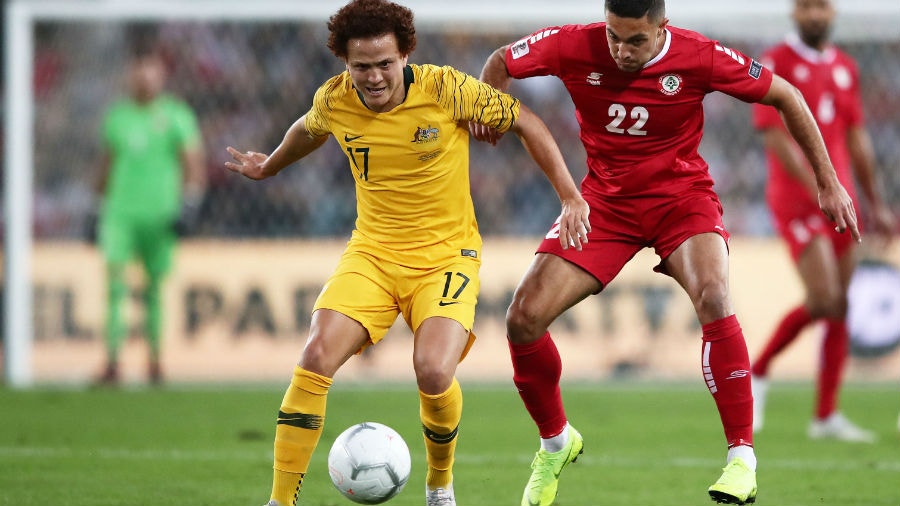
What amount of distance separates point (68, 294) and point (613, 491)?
6356mm

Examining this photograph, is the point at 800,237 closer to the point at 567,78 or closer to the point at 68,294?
the point at 567,78

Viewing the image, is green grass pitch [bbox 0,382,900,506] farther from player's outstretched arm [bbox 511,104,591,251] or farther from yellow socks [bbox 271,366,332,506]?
player's outstretched arm [bbox 511,104,591,251]

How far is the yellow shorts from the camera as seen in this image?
16.0ft

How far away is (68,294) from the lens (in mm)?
10766

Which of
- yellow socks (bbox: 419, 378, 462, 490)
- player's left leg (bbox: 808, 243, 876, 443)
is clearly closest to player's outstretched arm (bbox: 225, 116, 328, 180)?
yellow socks (bbox: 419, 378, 462, 490)

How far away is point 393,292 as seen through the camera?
5016 millimetres

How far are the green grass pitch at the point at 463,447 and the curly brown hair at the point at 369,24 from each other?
1784mm

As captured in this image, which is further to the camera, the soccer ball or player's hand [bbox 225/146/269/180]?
player's hand [bbox 225/146/269/180]

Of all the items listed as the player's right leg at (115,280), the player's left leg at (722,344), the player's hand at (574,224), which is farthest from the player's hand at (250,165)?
the player's right leg at (115,280)

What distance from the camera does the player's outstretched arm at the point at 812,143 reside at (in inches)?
195

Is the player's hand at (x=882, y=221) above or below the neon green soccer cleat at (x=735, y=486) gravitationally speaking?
above

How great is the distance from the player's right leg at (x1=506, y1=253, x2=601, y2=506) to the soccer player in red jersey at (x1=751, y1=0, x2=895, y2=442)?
2634 mm

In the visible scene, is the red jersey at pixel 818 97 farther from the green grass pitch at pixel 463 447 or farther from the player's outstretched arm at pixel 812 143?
the player's outstretched arm at pixel 812 143

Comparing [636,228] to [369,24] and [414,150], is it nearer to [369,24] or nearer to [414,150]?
[414,150]
